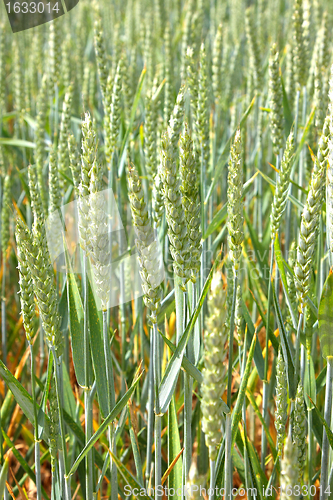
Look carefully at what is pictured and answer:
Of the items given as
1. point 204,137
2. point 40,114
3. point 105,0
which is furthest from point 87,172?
point 105,0

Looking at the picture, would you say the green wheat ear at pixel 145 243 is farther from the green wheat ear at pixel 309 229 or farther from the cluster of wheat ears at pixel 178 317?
the green wheat ear at pixel 309 229

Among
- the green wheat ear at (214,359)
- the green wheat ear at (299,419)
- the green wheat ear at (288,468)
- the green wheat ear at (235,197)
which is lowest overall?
the green wheat ear at (299,419)

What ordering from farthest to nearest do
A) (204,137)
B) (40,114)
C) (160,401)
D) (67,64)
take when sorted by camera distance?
(67,64) → (40,114) → (204,137) → (160,401)

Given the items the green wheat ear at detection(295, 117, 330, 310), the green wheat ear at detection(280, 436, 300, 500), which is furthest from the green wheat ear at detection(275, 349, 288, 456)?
the green wheat ear at detection(280, 436, 300, 500)

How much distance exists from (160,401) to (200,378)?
85 millimetres

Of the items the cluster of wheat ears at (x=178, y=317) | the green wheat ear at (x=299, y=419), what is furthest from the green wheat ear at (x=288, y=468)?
the green wheat ear at (x=299, y=419)

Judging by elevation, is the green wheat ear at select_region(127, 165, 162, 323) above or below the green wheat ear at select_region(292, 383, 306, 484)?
above

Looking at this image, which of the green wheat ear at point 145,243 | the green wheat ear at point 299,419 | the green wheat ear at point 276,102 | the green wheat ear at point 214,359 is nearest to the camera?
the green wheat ear at point 214,359

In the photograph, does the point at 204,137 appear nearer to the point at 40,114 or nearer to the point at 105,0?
the point at 40,114

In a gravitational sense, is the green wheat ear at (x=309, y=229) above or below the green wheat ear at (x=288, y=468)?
above

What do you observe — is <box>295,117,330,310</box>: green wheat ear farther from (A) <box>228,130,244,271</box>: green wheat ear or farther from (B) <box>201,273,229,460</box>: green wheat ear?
(B) <box>201,273,229,460</box>: green wheat ear

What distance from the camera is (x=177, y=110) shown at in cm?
77

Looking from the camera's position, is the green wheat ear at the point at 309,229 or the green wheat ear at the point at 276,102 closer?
the green wheat ear at the point at 309,229

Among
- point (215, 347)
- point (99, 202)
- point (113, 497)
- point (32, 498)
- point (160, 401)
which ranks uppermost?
point (99, 202)
